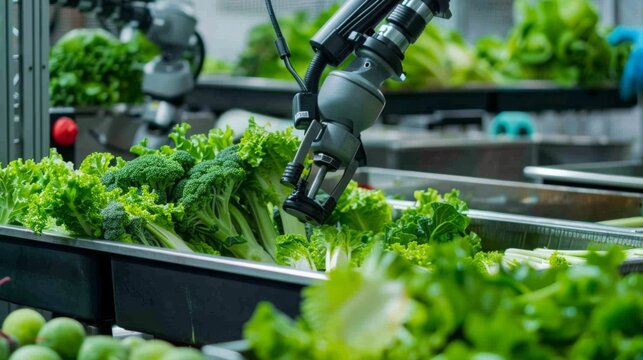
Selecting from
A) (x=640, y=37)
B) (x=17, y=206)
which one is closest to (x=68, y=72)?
(x=17, y=206)

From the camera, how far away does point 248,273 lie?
178 centimetres

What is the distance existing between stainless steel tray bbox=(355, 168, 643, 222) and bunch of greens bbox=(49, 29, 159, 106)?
1.09 metres

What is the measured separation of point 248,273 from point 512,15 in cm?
684

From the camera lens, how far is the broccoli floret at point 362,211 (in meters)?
2.50

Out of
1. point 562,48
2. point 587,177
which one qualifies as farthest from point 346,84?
point 562,48

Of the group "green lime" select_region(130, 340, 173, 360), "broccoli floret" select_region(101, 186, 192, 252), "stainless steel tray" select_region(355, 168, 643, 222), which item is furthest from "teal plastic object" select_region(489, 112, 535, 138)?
"green lime" select_region(130, 340, 173, 360)

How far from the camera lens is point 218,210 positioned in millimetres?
2289

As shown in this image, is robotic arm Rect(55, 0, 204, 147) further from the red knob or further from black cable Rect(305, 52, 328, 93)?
black cable Rect(305, 52, 328, 93)

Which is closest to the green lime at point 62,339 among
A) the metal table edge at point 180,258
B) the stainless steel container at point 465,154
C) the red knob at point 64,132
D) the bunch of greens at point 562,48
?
the metal table edge at point 180,258

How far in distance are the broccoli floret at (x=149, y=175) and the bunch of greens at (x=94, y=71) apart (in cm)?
184

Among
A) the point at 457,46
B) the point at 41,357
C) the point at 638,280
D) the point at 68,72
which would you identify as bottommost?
the point at 41,357

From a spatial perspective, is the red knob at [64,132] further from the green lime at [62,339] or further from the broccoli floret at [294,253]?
the green lime at [62,339]

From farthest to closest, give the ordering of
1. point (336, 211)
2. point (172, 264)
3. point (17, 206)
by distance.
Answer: point (336, 211), point (17, 206), point (172, 264)

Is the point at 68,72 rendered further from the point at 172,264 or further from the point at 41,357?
the point at 41,357
